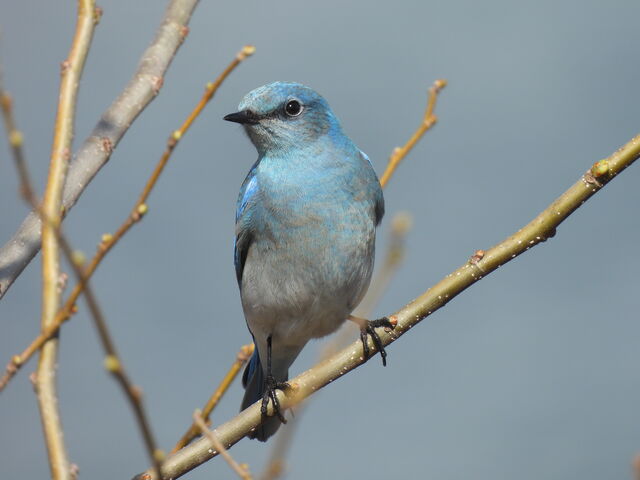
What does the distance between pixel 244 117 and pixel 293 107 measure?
0.31 metres

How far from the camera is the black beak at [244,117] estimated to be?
460cm

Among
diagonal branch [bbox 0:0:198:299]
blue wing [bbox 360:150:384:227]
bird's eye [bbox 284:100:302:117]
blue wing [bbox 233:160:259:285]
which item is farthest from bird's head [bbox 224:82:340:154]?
diagonal branch [bbox 0:0:198:299]

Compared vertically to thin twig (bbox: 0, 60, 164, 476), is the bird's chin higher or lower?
higher

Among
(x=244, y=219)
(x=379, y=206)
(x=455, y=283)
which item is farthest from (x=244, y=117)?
(x=455, y=283)

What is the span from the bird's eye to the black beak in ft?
0.66

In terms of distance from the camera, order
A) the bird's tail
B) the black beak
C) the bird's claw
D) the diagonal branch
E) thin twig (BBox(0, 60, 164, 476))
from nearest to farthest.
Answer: thin twig (BBox(0, 60, 164, 476)) < the diagonal branch < the bird's claw < the black beak < the bird's tail

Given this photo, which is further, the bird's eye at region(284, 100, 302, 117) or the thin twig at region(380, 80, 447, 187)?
the bird's eye at region(284, 100, 302, 117)

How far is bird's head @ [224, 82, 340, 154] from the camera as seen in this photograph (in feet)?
15.3

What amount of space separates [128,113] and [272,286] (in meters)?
1.81

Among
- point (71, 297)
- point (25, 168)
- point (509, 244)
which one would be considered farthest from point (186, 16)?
point (25, 168)

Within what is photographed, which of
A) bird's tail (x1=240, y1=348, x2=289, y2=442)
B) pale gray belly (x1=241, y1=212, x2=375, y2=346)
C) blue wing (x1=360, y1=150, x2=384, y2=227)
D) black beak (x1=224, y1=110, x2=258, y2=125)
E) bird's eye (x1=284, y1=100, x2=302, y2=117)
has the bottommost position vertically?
bird's tail (x1=240, y1=348, x2=289, y2=442)

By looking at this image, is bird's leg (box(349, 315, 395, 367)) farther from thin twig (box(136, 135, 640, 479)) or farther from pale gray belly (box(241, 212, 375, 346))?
pale gray belly (box(241, 212, 375, 346))

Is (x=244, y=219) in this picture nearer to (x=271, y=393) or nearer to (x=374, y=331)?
(x=271, y=393)

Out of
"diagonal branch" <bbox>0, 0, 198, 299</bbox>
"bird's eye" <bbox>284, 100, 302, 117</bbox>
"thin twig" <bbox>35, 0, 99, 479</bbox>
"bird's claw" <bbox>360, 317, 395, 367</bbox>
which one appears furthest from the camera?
"bird's eye" <bbox>284, 100, 302, 117</bbox>
